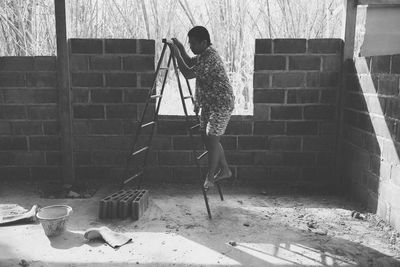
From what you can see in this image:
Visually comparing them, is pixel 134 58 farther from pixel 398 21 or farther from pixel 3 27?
pixel 398 21

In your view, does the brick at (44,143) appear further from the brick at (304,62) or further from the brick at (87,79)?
the brick at (304,62)

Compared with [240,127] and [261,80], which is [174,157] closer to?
[240,127]

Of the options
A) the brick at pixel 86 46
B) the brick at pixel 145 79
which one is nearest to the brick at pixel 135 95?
the brick at pixel 145 79

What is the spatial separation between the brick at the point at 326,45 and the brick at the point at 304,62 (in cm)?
10

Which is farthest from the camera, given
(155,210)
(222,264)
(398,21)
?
(398,21)

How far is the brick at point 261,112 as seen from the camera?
4438 millimetres

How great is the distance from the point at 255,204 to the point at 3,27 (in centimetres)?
357

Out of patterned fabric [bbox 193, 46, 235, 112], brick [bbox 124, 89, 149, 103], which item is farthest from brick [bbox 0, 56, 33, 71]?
patterned fabric [bbox 193, 46, 235, 112]

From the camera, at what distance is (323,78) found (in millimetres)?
4375

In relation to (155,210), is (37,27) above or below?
above

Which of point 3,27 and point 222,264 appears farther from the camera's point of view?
point 3,27

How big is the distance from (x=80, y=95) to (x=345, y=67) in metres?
2.86

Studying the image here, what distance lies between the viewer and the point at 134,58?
434 centimetres

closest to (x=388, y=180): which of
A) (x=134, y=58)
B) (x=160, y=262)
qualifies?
(x=160, y=262)
